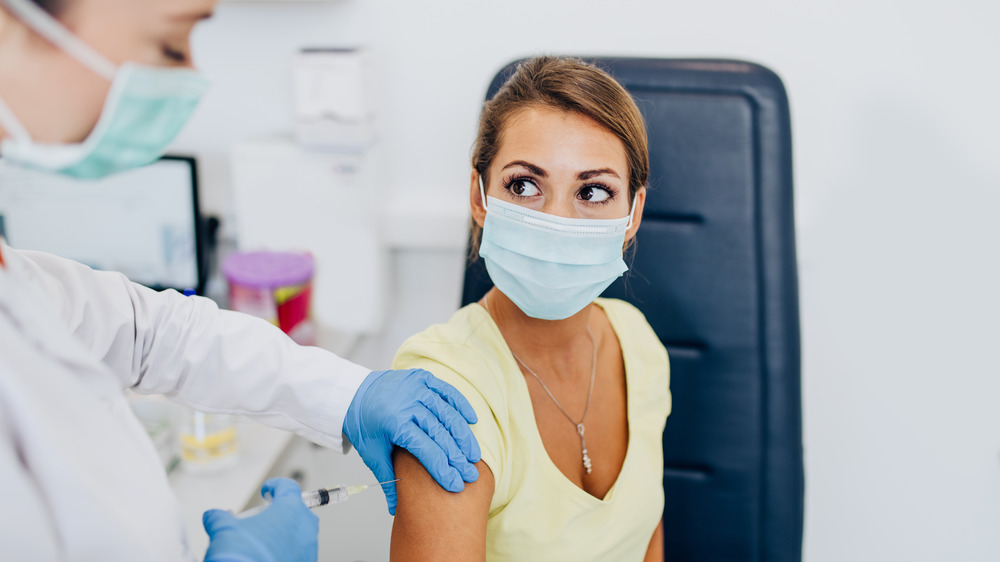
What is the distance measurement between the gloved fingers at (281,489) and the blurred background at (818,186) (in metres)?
0.60

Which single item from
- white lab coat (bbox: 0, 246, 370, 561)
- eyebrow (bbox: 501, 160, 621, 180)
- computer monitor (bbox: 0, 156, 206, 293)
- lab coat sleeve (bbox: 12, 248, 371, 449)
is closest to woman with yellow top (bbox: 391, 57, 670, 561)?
eyebrow (bbox: 501, 160, 621, 180)

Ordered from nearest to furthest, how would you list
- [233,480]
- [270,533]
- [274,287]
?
[270,533] < [233,480] < [274,287]

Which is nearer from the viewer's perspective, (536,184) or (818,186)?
(536,184)

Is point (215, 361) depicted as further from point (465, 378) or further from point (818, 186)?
point (818, 186)

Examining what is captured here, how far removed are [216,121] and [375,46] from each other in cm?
46

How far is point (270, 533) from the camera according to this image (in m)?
0.79

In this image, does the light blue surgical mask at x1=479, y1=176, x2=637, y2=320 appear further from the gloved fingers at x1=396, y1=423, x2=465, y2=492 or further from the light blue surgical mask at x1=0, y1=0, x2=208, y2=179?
the light blue surgical mask at x1=0, y1=0, x2=208, y2=179

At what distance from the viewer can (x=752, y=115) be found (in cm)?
131

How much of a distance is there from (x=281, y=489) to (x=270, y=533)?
0.09 metres

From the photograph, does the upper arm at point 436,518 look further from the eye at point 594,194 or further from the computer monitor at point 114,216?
the computer monitor at point 114,216

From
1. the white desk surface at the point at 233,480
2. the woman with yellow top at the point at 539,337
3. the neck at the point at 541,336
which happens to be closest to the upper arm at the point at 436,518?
the woman with yellow top at the point at 539,337

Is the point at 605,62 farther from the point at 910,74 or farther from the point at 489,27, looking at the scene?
the point at 910,74

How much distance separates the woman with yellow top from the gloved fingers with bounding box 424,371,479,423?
1.1 inches

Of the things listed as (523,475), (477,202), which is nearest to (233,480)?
(523,475)
